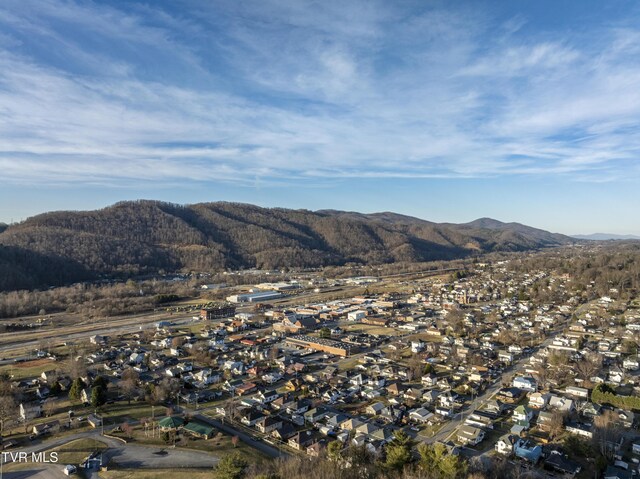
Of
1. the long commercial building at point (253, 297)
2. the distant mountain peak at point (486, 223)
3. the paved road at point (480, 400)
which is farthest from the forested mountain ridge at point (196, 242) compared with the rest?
the distant mountain peak at point (486, 223)

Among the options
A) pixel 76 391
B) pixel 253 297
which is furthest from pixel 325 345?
pixel 253 297

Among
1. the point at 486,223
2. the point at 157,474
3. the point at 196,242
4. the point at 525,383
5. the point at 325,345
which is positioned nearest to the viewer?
the point at 157,474

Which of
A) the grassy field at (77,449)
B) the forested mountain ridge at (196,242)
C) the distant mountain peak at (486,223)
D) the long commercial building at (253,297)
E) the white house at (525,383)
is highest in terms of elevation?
the distant mountain peak at (486,223)

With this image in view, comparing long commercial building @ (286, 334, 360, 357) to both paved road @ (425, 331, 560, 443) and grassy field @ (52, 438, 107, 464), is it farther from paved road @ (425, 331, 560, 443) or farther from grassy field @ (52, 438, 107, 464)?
grassy field @ (52, 438, 107, 464)

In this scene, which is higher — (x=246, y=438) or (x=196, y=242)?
(x=196, y=242)

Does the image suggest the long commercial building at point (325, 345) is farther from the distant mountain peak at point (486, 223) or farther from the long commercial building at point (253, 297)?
the distant mountain peak at point (486, 223)

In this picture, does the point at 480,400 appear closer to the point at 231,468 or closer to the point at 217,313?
the point at 231,468
